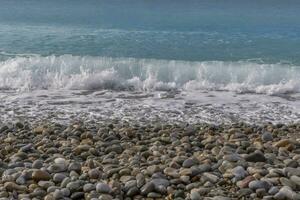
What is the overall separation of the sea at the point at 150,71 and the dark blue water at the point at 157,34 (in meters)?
0.04

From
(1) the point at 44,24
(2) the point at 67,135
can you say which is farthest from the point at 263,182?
(1) the point at 44,24

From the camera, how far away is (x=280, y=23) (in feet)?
85.1

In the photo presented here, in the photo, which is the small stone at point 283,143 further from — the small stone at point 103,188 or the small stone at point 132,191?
the small stone at point 103,188

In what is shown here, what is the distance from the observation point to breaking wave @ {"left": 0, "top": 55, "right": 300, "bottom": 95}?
12242 millimetres

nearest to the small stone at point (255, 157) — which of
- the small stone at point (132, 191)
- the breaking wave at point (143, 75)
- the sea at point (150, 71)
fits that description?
the small stone at point (132, 191)

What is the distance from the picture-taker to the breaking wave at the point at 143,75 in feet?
40.2

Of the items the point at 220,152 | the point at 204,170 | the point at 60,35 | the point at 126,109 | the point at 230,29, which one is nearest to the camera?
the point at 204,170

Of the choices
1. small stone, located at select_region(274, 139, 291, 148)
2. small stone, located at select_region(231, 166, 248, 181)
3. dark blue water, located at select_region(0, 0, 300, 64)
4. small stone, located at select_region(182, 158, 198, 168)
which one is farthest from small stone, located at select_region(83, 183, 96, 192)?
dark blue water, located at select_region(0, 0, 300, 64)

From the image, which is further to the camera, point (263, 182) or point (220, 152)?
point (220, 152)

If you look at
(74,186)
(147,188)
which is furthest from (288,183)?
(74,186)

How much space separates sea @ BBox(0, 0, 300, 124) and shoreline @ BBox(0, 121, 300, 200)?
4.17 ft

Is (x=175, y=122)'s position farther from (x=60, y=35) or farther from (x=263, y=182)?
(x=60, y=35)

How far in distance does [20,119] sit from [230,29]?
52.9 feet

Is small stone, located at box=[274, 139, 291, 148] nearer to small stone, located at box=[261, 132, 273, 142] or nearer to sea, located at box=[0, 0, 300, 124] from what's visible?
small stone, located at box=[261, 132, 273, 142]
